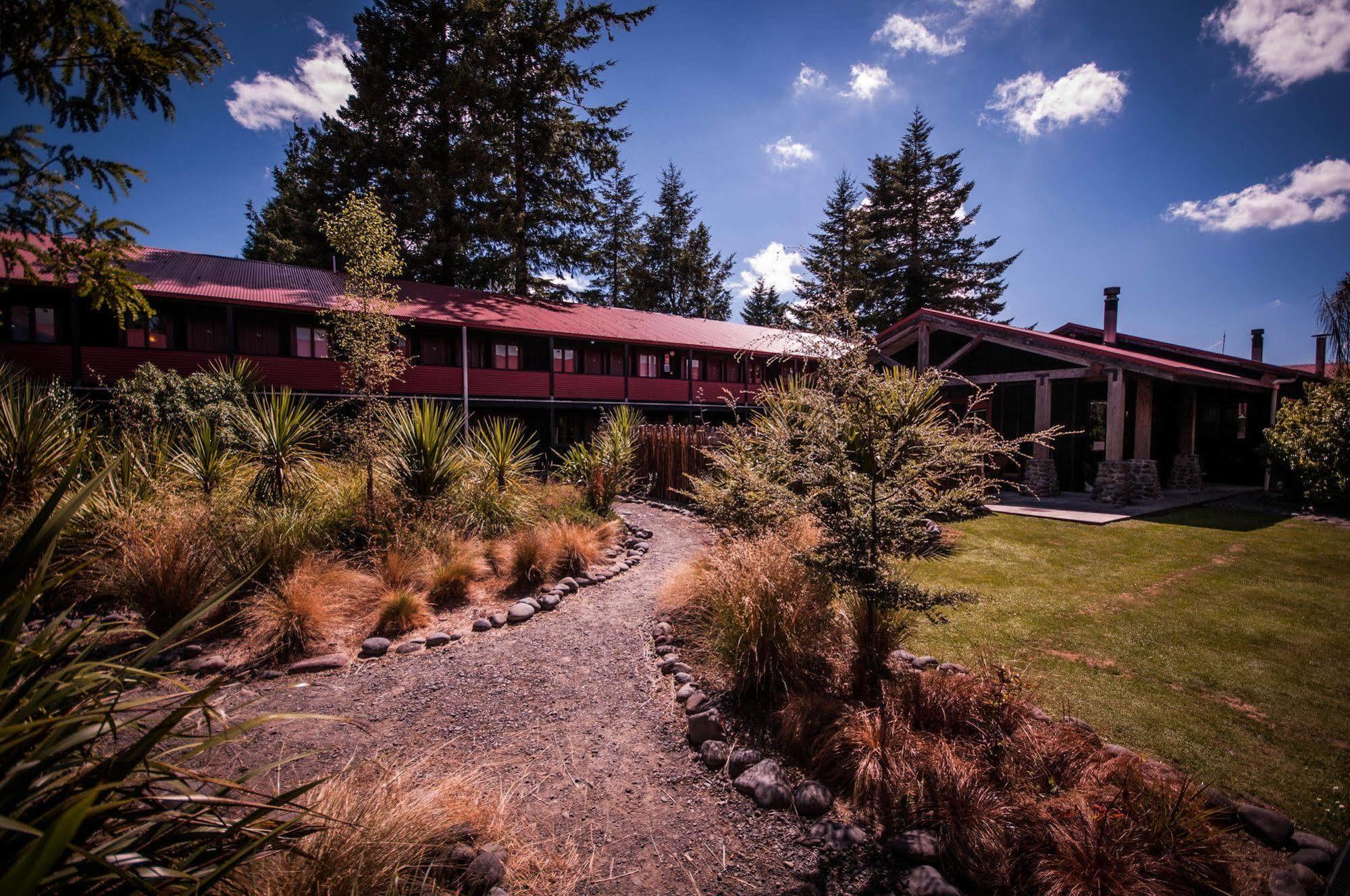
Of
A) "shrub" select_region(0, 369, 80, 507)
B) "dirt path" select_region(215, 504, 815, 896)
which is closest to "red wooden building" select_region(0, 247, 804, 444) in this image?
"shrub" select_region(0, 369, 80, 507)

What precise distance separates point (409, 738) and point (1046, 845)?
3.61 metres

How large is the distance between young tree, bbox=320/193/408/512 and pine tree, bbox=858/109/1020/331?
2917 cm

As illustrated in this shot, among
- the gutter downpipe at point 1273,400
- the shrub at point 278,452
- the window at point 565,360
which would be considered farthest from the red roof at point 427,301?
the gutter downpipe at point 1273,400

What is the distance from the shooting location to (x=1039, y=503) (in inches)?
445

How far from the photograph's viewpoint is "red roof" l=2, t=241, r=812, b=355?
13.9 m

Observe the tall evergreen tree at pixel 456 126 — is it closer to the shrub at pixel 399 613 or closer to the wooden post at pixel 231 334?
the wooden post at pixel 231 334

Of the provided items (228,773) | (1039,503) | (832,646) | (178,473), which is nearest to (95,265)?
(178,473)

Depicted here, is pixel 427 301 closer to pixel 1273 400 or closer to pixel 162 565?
pixel 162 565

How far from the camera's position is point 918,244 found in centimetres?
3109

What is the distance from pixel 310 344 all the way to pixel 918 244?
105 ft

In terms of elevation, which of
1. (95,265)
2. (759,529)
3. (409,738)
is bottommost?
(409,738)

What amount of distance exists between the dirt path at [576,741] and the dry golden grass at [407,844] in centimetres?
18

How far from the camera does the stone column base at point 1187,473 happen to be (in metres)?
13.8

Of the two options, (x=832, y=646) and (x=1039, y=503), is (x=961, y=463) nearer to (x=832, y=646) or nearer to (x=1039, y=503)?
(x=832, y=646)
